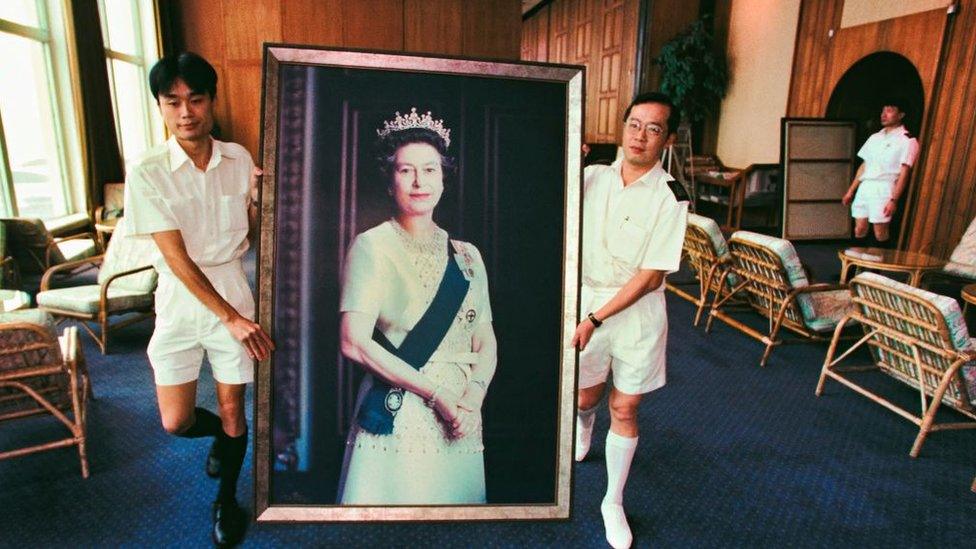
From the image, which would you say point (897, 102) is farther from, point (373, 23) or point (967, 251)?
point (373, 23)

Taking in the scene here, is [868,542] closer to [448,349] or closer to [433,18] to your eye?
[448,349]

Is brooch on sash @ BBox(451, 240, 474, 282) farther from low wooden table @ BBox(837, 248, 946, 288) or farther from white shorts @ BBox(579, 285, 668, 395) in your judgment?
low wooden table @ BBox(837, 248, 946, 288)

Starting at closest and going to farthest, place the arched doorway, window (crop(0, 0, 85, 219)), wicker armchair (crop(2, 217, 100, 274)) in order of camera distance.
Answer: wicker armchair (crop(2, 217, 100, 274))
window (crop(0, 0, 85, 219))
the arched doorway

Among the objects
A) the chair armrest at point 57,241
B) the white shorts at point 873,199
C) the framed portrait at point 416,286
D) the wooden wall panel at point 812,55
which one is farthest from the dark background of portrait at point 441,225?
the wooden wall panel at point 812,55

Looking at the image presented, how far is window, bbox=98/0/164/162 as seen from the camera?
695 cm

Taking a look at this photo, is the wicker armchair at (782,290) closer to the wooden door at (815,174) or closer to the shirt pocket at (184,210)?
the wooden door at (815,174)

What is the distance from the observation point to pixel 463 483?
152cm

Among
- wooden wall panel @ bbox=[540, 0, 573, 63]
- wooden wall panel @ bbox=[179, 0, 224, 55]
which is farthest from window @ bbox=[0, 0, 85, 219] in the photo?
wooden wall panel @ bbox=[540, 0, 573, 63]

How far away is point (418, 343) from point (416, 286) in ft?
0.49

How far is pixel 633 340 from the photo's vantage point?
1897 millimetres

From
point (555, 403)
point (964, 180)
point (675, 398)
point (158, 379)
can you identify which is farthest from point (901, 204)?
point (158, 379)

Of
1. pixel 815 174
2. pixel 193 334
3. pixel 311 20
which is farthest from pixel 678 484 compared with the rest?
pixel 311 20

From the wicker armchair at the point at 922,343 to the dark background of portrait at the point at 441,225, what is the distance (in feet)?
6.83

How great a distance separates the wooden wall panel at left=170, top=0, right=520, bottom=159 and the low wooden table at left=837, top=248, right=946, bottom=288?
575 cm
